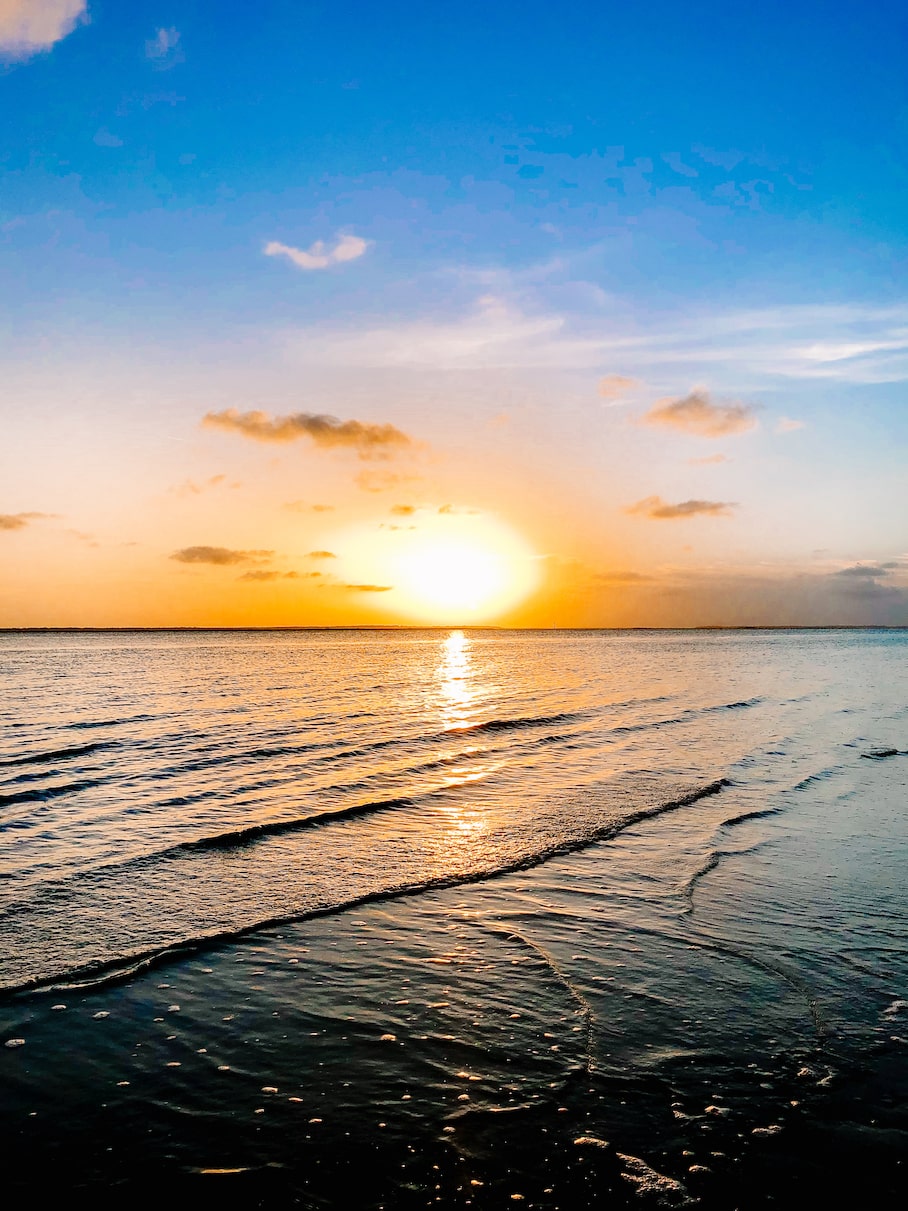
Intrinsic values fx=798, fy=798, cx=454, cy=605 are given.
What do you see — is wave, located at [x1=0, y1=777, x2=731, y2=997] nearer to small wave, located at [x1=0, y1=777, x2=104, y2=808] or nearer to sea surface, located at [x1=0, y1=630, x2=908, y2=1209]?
sea surface, located at [x1=0, y1=630, x2=908, y2=1209]

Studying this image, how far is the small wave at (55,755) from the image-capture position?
22719 millimetres

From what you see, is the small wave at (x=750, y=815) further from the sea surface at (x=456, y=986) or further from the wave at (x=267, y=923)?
the wave at (x=267, y=923)

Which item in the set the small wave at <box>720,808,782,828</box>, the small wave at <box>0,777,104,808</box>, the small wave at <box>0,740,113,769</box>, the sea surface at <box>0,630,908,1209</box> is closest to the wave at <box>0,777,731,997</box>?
the sea surface at <box>0,630,908,1209</box>

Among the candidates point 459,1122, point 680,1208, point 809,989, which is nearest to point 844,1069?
point 809,989

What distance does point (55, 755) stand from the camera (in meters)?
24.0

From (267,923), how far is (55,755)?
1657 cm

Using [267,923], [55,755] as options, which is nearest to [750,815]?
[267,923]

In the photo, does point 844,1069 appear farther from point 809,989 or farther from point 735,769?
point 735,769

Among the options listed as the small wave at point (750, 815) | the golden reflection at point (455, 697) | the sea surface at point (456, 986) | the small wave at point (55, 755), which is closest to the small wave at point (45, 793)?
the sea surface at point (456, 986)

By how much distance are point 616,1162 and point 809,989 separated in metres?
3.74

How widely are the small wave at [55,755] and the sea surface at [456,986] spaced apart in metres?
1.70

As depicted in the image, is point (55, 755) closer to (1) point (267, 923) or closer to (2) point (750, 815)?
(1) point (267, 923)

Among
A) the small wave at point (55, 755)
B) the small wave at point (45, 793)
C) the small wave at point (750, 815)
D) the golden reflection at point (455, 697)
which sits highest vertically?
the small wave at point (45, 793)

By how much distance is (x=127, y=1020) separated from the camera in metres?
7.74
